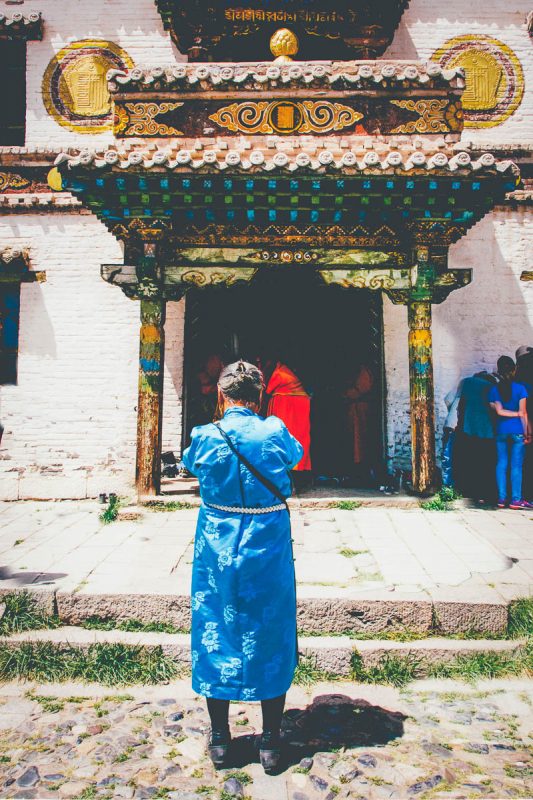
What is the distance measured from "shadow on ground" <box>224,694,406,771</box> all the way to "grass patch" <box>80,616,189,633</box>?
122 centimetres

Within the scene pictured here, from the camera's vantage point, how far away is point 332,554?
5.36 metres

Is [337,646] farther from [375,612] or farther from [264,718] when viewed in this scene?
[264,718]

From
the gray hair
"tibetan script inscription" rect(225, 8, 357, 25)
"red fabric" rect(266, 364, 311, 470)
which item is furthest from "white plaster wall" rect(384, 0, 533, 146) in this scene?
the gray hair

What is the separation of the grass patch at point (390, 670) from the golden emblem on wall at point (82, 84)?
9.54 m

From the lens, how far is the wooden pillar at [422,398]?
7.46 meters

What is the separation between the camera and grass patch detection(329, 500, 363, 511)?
735 centimetres

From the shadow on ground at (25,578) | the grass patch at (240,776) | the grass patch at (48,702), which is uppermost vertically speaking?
the shadow on ground at (25,578)

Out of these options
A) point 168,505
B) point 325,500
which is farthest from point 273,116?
point 168,505

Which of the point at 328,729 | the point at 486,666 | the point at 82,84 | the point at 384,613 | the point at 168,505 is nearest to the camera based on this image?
the point at 328,729

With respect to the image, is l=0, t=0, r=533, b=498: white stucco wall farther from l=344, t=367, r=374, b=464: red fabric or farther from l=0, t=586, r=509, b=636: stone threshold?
l=0, t=586, r=509, b=636: stone threshold

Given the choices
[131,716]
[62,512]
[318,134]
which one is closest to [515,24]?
[318,134]

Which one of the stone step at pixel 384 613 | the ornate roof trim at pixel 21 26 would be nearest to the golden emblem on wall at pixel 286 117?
the ornate roof trim at pixel 21 26

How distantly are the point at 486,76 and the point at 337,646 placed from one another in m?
10.0

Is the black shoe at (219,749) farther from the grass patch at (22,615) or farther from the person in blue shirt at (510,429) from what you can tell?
the person in blue shirt at (510,429)
